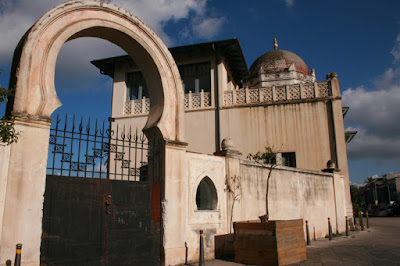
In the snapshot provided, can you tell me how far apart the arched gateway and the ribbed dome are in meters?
16.7

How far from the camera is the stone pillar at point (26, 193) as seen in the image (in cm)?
588

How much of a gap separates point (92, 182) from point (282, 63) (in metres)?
20.8

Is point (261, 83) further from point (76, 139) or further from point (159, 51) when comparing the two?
point (76, 139)

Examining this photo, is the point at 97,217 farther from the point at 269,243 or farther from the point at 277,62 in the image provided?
the point at 277,62

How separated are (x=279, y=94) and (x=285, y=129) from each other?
1.98 m

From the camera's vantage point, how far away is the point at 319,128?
17234 mm

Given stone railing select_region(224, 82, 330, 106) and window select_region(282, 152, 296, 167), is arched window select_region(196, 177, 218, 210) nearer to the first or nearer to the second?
window select_region(282, 152, 296, 167)

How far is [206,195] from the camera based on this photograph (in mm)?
10383

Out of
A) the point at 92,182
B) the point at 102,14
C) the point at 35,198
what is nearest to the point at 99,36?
the point at 102,14

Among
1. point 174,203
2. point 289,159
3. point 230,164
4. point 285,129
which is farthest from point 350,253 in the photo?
point 285,129

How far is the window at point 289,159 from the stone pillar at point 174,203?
9.65 meters

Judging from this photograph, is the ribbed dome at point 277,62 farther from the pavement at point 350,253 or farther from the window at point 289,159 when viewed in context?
the pavement at point 350,253

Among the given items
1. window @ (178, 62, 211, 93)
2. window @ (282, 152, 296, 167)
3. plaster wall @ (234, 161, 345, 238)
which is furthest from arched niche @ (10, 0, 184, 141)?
window @ (178, 62, 211, 93)

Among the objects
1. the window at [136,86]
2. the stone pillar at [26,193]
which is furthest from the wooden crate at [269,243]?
the window at [136,86]
